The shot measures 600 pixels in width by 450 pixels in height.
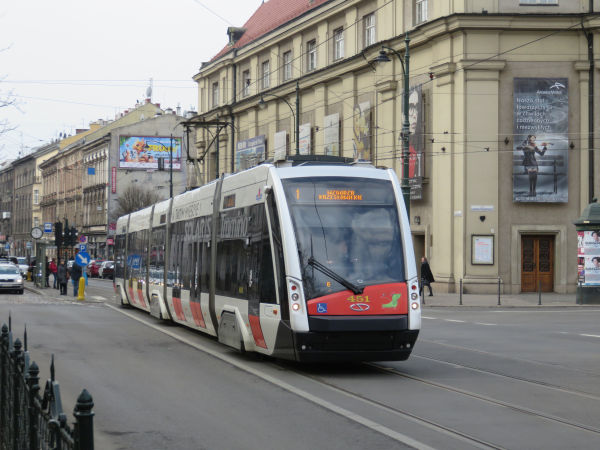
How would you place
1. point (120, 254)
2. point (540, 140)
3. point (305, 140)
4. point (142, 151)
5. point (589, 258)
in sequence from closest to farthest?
point (120, 254) → point (589, 258) → point (540, 140) → point (305, 140) → point (142, 151)

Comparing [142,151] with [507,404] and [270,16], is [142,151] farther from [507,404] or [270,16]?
[507,404]

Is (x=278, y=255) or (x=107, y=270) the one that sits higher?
(x=278, y=255)

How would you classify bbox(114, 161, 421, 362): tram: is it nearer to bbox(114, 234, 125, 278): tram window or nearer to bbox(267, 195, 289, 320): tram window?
bbox(267, 195, 289, 320): tram window

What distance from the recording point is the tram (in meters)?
12.6

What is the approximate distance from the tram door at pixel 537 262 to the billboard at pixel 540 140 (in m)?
1.75

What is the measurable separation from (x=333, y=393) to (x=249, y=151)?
49.2 m

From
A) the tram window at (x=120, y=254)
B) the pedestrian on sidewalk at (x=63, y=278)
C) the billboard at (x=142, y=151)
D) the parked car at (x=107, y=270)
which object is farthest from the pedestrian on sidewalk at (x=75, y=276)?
the billboard at (x=142, y=151)

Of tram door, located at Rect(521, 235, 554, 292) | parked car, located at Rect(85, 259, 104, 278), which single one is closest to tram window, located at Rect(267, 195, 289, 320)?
tram door, located at Rect(521, 235, 554, 292)

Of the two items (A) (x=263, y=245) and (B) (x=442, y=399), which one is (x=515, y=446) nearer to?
(B) (x=442, y=399)

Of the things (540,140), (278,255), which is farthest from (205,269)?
(540,140)

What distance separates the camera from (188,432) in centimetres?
866

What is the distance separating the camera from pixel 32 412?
4.77m

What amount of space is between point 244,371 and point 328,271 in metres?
1.88

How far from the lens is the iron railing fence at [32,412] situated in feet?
11.9
